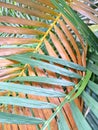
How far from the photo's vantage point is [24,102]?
20.3 inches

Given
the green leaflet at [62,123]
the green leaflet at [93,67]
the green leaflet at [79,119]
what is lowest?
the green leaflet at [62,123]

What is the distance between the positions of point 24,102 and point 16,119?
50mm

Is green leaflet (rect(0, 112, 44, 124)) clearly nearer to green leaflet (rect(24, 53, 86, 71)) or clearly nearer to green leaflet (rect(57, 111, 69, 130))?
green leaflet (rect(57, 111, 69, 130))

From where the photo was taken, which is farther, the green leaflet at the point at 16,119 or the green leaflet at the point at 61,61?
the green leaflet at the point at 61,61

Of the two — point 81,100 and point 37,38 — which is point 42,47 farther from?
point 81,100

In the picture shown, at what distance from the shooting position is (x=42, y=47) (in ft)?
2.34

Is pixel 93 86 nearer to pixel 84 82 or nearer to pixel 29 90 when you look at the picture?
pixel 84 82

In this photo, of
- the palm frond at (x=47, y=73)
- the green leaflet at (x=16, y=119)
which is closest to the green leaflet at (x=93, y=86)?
the palm frond at (x=47, y=73)

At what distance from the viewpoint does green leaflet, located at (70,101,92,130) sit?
482mm

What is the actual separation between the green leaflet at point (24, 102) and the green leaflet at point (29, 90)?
0.06 ft

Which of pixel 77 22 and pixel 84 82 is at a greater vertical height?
pixel 77 22

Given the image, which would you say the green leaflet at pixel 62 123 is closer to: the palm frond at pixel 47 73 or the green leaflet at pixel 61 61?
the palm frond at pixel 47 73

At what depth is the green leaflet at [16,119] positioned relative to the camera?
46cm

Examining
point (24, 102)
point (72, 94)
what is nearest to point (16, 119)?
point (24, 102)
